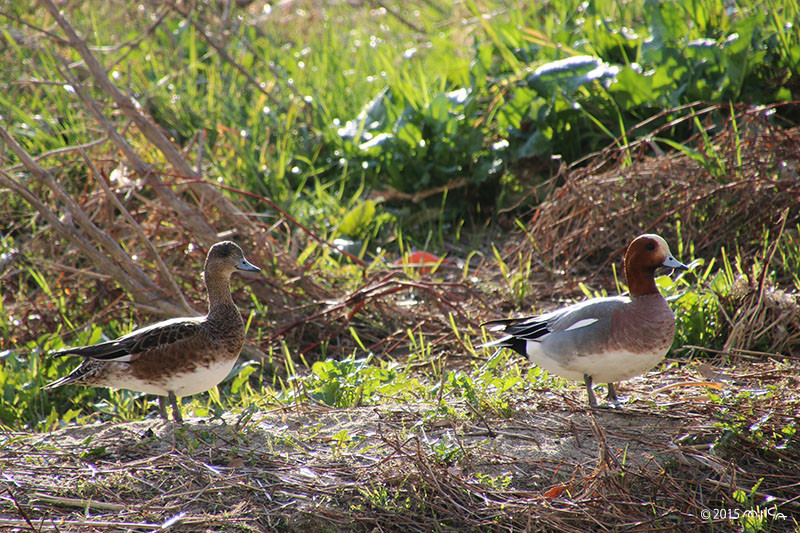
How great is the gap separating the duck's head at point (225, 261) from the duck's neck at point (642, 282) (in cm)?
159

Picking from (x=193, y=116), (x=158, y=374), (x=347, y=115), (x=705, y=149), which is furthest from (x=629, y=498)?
(x=193, y=116)

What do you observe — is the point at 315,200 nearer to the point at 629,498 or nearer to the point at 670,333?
the point at 670,333

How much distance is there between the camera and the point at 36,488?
2570mm

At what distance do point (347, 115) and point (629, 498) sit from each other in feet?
15.5

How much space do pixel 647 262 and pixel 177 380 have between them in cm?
193

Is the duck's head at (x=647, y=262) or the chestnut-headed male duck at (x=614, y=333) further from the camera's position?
the duck's head at (x=647, y=262)

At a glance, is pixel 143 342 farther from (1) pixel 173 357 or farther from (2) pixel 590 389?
(2) pixel 590 389

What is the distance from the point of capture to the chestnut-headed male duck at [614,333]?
287 cm

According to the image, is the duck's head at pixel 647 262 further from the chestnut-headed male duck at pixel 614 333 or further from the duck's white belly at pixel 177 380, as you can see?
the duck's white belly at pixel 177 380

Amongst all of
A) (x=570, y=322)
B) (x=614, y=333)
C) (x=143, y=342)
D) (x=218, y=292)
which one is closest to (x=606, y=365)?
(x=614, y=333)

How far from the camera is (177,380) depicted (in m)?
3.12

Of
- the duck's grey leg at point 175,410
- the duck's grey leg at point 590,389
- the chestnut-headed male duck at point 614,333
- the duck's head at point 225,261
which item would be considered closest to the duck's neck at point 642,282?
the chestnut-headed male duck at point 614,333

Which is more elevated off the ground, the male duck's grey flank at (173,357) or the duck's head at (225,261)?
the duck's head at (225,261)

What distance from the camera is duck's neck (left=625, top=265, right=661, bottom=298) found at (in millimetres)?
3037
